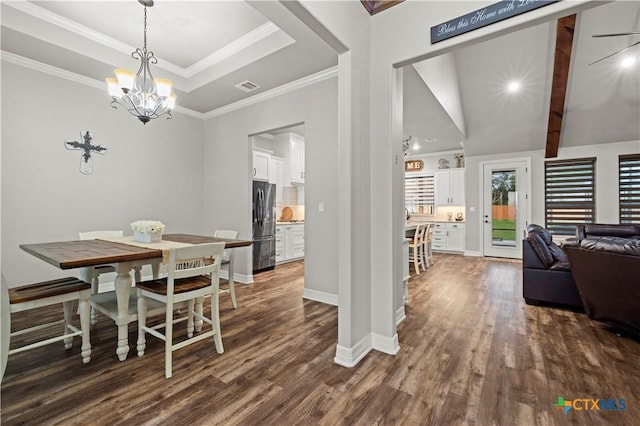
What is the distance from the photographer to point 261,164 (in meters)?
5.66

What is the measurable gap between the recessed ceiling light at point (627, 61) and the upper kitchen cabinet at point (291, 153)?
5381 mm

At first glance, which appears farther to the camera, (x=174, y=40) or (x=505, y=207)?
(x=505, y=207)

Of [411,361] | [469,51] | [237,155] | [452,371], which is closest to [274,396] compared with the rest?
[411,361]

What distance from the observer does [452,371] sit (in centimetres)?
203

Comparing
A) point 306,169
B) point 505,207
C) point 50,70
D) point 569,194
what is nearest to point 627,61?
point 569,194

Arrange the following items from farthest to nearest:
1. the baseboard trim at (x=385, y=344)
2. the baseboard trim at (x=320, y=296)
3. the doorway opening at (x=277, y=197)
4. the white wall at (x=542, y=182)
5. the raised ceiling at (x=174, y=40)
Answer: the white wall at (x=542, y=182), the doorway opening at (x=277, y=197), the baseboard trim at (x=320, y=296), the raised ceiling at (x=174, y=40), the baseboard trim at (x=385, y=344)

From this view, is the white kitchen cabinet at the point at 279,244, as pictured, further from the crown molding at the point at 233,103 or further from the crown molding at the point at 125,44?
the crown molding at the point at 125,44

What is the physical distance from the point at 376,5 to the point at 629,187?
649cm

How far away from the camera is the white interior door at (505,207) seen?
646 cm

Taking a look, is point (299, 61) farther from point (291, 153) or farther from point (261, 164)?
point (291, 153)

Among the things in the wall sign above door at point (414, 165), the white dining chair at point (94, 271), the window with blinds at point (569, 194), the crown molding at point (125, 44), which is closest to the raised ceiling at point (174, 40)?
the crown molding at point (125, 44)

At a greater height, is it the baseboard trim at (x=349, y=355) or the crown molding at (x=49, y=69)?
the crown molding at (x=49, y=69)

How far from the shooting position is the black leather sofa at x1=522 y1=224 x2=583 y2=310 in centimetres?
324

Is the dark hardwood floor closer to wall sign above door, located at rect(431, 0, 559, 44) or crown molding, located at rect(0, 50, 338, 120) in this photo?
wall sign above door, located at rect(431, 0, 559, 44)
